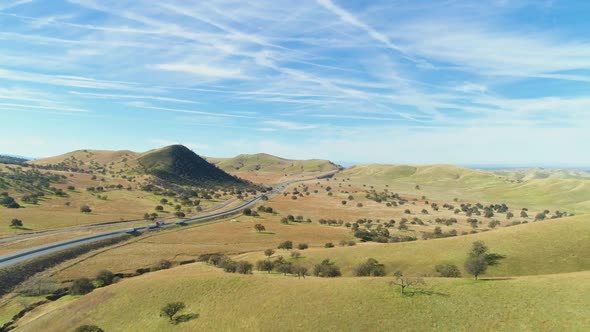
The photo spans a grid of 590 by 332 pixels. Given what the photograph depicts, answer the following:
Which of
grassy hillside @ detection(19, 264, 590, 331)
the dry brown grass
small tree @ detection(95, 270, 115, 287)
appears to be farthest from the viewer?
the dry brown grass

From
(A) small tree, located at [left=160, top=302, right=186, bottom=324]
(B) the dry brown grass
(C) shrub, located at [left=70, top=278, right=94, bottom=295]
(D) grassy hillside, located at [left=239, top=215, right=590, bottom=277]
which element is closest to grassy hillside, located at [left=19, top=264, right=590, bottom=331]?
(A) small tree, located at [left=160, top=302, right=186, bottom=324]

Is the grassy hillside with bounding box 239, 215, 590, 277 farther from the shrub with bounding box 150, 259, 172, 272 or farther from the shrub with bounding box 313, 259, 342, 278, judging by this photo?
the shrub with bounding box 150, 259, 172, 272

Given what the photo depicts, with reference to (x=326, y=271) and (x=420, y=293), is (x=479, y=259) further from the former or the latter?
(x=326, y=271)

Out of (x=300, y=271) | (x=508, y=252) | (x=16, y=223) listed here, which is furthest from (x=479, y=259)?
(x=16, y=223)

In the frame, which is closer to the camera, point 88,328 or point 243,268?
point 88,328

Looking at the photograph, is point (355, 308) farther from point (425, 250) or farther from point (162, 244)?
point (162, 244)

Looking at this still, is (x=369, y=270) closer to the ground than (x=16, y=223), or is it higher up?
closer to the ground
